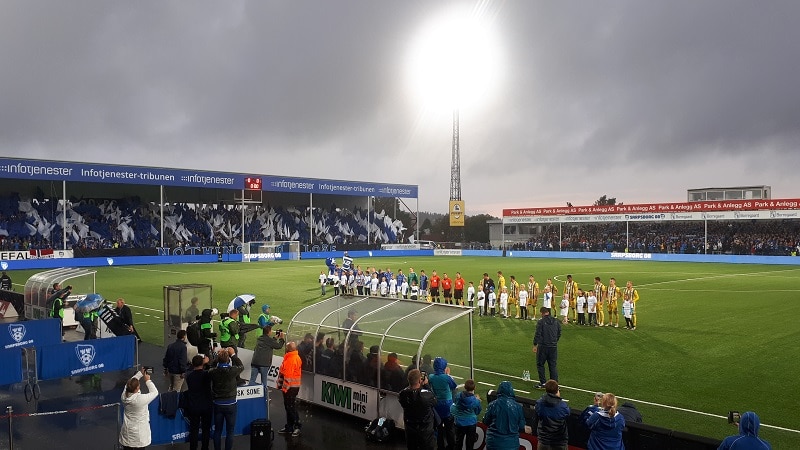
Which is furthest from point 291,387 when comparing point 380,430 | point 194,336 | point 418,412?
point 194,336

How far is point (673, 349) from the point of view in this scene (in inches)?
675

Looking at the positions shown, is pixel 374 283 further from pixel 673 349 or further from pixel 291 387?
pixel 291 387

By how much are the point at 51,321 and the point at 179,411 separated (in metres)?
8.61

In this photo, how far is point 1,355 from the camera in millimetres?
13961

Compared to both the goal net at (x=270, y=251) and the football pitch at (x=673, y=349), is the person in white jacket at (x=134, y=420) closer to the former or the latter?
the football pitch at (x=673, y=349)

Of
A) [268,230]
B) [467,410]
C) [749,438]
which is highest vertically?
[268,230]

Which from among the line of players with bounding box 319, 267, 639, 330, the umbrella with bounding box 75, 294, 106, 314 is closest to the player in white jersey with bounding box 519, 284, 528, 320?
the line of players with bounding box 319, 267, 639, 330

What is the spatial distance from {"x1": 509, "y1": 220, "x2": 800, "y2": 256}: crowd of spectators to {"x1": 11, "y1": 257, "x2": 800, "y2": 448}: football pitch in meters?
28.7

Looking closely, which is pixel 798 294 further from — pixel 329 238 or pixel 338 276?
pixel 329 238

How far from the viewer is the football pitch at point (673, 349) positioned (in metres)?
12.0

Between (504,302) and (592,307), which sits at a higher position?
(592,307)

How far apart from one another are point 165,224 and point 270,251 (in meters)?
11.1

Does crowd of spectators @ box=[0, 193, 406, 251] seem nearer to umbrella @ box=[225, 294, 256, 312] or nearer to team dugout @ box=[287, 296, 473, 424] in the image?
umbrella @ box=[225, 294, 256, 312]

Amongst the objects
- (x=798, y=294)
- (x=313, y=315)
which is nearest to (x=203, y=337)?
(x=313, y=315)
